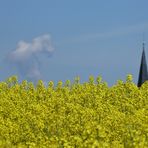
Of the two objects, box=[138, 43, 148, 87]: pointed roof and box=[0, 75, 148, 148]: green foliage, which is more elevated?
box=[138, 43, 148, 87]: pointed roof

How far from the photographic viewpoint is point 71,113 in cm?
3634

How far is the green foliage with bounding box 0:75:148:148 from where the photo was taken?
87.9ft

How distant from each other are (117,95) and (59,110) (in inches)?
257

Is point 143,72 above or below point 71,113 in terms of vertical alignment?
above

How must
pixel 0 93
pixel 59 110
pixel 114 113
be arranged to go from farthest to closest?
1. pixel 0 93
2. pixel 59 110
3. pixel 114 113

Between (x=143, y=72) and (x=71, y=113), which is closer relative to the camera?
(x=71, y=113)

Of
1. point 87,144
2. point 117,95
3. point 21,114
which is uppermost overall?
point 117,95

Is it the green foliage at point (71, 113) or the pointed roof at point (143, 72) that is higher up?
the pointed roof at point (143, 72)

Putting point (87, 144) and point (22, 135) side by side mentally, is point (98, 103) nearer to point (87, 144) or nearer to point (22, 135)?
point (22, 135)

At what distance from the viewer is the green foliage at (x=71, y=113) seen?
26.8 metres

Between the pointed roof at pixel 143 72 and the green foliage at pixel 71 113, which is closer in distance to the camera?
the green foliage at pixel 71 113

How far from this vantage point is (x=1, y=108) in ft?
131

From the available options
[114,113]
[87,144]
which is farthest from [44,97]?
[87,144]

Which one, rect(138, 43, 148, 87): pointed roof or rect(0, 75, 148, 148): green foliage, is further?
rect(138, 43, 148, 87): pointed roof
